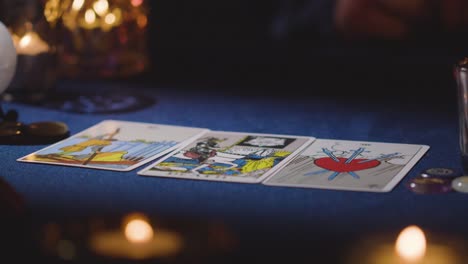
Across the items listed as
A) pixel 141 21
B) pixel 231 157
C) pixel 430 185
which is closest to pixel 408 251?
pixel 430 185

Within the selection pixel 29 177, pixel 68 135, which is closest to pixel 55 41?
pixel 68 135

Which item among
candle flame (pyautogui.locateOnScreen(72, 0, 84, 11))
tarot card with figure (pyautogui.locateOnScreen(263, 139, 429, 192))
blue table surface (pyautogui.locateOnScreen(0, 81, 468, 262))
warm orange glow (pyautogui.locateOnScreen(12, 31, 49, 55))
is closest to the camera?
blue table surface (pyautogui.locateOnScreen(0, 81, 468, 262))

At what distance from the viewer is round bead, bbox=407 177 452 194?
1.02 meters

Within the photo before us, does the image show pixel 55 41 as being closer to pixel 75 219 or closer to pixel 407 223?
pixel 75 219

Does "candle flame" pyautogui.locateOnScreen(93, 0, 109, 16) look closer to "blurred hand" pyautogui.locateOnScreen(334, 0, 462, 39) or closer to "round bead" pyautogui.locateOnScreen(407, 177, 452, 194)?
"blurred hand" pyautogui.locateOnScreen(334, 0, 462, 39)

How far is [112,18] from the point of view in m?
1.86

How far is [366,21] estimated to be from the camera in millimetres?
2033

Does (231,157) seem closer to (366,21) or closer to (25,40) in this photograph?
(25,40)

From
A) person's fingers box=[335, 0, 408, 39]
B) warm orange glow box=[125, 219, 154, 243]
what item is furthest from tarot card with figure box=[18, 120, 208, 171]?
person's fingers box=[335, 0, 408, 39]

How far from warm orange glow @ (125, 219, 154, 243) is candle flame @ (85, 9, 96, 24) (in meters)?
1.03

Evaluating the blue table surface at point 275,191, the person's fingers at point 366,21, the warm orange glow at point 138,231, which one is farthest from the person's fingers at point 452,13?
the warm orange glow at point 138,231

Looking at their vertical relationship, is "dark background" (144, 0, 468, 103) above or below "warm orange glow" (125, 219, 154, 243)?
above

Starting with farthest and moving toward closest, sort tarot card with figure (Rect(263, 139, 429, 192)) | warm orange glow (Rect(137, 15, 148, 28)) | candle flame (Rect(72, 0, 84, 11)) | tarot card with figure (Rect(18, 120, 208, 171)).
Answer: warm orange glow (Rect(137, 15, 148, 28)) → candle flame (Rect(72, 0, 84, 11)) → tarot card with figure (Rect(18, 120, 208, 171)) → tarot card with figure (Rect(263, 139, 429, 192))

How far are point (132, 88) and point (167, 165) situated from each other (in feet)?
2.49
